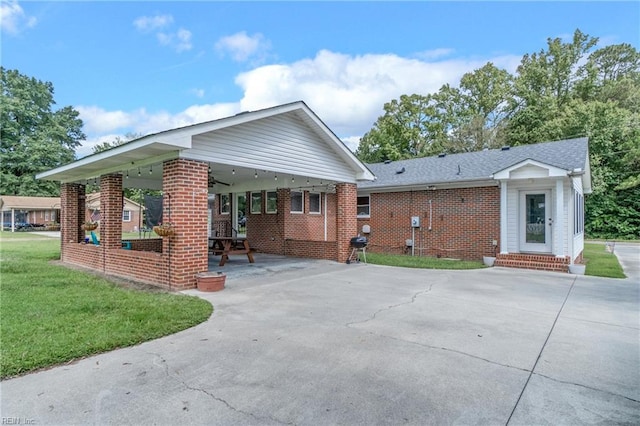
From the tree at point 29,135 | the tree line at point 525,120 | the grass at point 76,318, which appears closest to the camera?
the grass at point 76,318

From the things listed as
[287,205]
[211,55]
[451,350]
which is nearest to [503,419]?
[451,350]

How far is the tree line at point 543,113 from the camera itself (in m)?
23.8

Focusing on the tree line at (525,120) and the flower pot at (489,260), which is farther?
the tree line at (525,120)

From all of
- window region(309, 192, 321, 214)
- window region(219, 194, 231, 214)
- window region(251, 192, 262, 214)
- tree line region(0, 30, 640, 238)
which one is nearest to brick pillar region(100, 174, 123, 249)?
window region(251, 192, 262, 214)

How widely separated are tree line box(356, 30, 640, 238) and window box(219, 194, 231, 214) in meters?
20.5

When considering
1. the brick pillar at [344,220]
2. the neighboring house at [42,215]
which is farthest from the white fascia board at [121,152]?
the neighboring house at [42,215]

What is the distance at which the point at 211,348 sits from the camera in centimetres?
382

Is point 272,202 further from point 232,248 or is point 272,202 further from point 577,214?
point 577,214

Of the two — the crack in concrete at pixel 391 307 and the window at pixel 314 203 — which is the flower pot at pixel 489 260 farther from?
the window at pixel 314 203

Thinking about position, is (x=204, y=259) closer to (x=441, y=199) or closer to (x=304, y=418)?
(x=304, y=418)

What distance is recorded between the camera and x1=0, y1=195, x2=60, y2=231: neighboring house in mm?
33688

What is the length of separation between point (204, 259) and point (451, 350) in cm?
501

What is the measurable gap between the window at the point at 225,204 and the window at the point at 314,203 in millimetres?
3571

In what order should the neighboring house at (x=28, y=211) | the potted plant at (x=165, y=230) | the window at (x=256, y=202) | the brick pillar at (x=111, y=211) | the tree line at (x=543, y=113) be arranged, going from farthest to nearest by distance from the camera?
the neighboring house at (x=28, y=211)
the tree line at (x=543, y=113)
the window at (x=256, y=202)
the brick pillar at (x=111, y=211)
the potted plant at (x=165, y=230)
